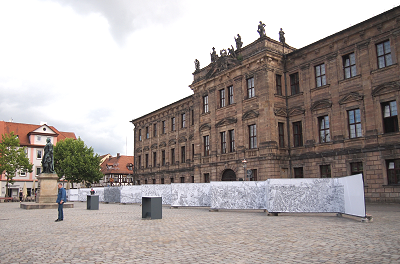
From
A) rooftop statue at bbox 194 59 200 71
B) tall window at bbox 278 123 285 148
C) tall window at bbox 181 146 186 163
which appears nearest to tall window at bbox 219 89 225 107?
rooftop statue at bbox 194 59 200 71

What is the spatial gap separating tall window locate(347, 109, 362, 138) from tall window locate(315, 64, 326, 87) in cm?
380

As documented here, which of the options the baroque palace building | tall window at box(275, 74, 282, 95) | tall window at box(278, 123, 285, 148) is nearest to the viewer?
the baroque palace building

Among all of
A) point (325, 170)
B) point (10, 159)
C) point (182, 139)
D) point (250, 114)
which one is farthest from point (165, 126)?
point (325, 170)

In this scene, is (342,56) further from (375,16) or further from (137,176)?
(137,176)

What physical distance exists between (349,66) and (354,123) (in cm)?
461

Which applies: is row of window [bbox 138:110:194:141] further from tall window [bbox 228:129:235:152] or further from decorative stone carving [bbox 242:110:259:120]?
decorative stone carving [bbox 242:110:259:120]

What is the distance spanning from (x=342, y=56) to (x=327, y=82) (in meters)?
2.34

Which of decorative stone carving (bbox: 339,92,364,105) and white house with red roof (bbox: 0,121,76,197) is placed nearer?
decorative stone carving (bbox: 339,92,364,105)

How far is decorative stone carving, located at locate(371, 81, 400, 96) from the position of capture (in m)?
24.3

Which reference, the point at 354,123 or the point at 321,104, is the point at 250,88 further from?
the point at 354,123

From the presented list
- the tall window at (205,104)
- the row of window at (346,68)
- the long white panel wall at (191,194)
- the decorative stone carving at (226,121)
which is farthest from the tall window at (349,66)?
the tall window at (205,104)

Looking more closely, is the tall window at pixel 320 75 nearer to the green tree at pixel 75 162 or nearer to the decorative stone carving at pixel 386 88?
the decorative stone carving at pixel 386 88

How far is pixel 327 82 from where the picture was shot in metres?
29.0

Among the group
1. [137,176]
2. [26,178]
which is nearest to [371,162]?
[137,176]
